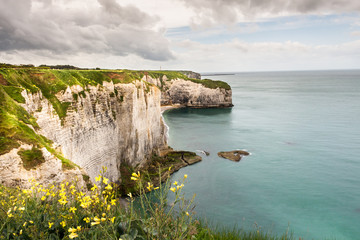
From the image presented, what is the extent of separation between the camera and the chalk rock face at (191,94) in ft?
391

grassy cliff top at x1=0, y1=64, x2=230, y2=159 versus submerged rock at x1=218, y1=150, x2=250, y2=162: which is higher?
grassy cliff top at x1=0, y1=64, x2=230, y2=159

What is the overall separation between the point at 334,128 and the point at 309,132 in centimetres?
930

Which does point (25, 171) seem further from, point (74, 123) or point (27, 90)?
point (74, 123)

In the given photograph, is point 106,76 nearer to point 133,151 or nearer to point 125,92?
point 125,92

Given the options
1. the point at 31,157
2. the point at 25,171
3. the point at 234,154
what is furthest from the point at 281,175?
the point at 25,171

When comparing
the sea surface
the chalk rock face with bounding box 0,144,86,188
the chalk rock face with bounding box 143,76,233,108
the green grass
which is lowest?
the sea surface

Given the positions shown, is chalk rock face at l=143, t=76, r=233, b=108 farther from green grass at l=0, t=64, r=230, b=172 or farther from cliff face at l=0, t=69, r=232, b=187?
green grass at l=0, t=64, r=230, b=172

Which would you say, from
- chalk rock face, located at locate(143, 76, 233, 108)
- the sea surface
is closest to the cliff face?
the sea surface

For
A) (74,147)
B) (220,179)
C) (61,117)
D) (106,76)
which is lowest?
(220,179)

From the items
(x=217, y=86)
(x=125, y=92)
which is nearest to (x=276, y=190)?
(x=125, y=92)

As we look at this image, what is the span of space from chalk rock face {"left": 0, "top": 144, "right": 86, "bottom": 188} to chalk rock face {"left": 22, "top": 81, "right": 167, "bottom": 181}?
4399 mm

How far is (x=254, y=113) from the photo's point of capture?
101 meters

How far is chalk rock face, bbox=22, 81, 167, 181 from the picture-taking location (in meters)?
23.1

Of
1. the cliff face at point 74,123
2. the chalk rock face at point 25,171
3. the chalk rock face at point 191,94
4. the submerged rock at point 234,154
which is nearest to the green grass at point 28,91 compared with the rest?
the cliff face at point 74,123
